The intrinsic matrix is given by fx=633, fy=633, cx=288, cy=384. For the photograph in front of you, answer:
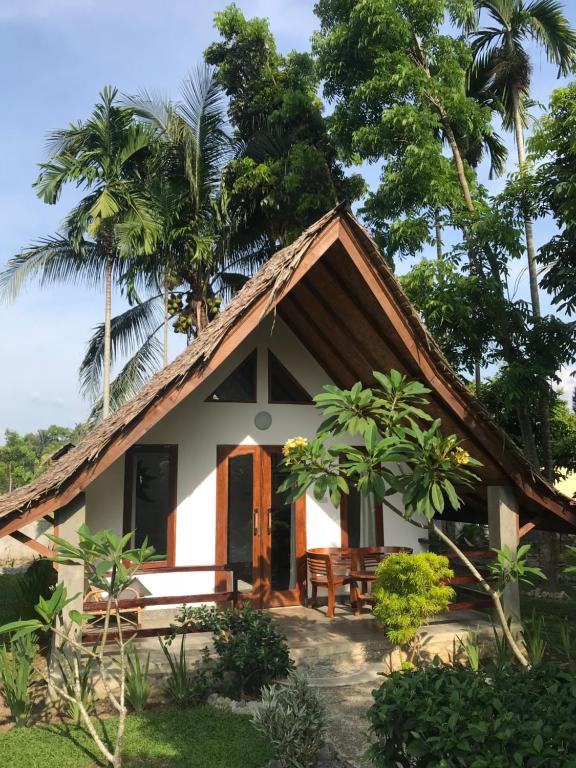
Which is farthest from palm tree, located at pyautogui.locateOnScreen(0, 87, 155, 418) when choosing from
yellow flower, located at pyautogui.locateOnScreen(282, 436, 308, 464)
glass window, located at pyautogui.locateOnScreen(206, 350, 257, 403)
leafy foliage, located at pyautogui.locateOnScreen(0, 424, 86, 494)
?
yellow flower, located at pyautogui.locateOnScreen(282, 436, 308, 464)

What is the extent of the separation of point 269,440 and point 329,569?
202 cm

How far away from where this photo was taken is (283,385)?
9.07 m

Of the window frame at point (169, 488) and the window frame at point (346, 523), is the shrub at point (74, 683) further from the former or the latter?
the window frame at point (346, 523)

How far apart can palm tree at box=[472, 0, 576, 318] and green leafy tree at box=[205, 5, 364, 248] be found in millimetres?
4906

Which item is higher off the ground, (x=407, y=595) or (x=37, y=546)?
(x=37, y=546)

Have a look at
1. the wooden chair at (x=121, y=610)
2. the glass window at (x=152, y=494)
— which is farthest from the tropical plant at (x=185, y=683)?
the glass window at (x=152, y=494)

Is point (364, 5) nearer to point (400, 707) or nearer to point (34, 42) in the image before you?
point (34, 42)

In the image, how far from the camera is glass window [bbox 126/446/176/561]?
8164 millimetres

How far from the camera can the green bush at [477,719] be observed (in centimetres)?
279

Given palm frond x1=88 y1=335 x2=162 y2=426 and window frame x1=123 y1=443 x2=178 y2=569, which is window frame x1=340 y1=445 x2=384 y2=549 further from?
palm frond x1=88 y1=335 x2=162 y2=426

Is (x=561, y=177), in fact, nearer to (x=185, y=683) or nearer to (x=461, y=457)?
(x=461, y=457)

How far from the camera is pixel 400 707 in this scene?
324cm

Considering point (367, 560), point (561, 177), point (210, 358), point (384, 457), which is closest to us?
point (384, 457)

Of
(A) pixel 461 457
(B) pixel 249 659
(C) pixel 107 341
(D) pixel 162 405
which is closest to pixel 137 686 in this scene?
(B) pixel 249 659
